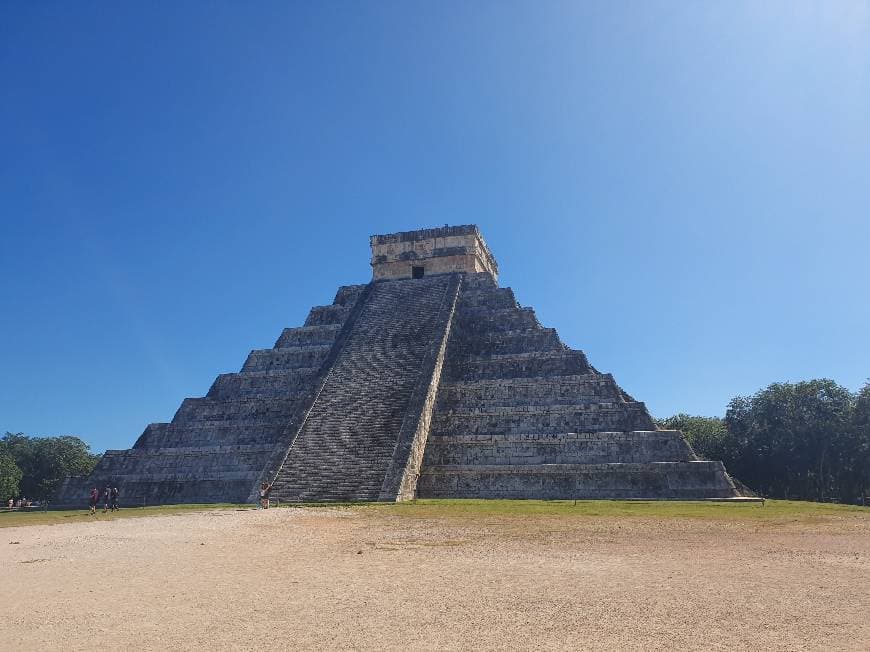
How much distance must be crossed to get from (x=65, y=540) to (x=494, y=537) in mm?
7417

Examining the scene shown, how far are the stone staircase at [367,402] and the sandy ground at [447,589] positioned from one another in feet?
26.1

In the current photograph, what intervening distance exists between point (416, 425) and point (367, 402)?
2724 mm

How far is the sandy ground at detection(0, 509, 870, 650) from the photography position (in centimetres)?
475

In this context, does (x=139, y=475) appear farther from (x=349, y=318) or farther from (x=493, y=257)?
(x=493, y=257)

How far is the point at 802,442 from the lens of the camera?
34.1 m

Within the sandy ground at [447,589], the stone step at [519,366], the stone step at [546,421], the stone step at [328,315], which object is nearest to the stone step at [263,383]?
the stone step at [328,315]

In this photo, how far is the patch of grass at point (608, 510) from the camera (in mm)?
13305

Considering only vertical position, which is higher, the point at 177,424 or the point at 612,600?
the point at 177,424

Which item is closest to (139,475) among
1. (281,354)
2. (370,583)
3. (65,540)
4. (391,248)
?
(281,354)

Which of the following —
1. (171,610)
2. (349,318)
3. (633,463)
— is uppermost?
(349,318)

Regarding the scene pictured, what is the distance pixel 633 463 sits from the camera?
1834cm

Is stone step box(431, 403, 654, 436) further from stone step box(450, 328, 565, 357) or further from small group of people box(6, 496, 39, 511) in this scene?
small group of people box(6, 496, 39, 511)

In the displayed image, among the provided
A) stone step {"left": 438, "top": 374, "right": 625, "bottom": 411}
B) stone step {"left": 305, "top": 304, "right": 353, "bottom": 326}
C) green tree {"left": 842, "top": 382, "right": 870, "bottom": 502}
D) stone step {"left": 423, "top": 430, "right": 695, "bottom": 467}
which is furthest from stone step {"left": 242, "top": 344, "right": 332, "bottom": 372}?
green tree {"left": 842, "top": 382, "right": 870, "bottom": 502}

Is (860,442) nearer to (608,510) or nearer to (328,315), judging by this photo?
(608,510)
